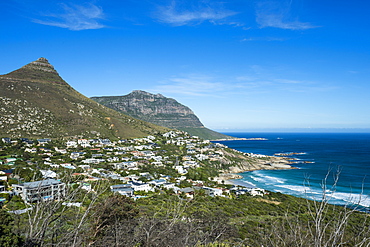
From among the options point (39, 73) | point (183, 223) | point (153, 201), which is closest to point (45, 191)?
point (183, 223)

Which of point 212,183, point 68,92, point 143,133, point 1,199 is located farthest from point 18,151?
point 68,92

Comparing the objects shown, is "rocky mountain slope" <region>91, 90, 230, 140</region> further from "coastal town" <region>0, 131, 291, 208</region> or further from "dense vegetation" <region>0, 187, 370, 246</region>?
"dense vegetation" <region>0, 187, 370, 246</region>

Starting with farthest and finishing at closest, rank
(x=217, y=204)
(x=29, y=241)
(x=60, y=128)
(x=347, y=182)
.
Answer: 1. (x=60, y=128)
2. (x=347, y=182)
3. (x=217, y=204)
4. (x=29, y=241)

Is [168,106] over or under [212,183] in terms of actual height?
over

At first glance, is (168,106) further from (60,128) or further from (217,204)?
(217,204)

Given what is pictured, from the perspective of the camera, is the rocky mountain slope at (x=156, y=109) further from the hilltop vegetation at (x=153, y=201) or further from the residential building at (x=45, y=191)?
the residential building at (x=45, y=191)

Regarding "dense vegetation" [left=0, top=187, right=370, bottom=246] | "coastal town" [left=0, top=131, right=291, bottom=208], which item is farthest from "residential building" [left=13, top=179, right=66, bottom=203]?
"coastal town" [left=0, top=131, right=291, bottom=208]

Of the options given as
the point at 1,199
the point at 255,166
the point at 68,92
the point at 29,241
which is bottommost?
the point at 255,166
